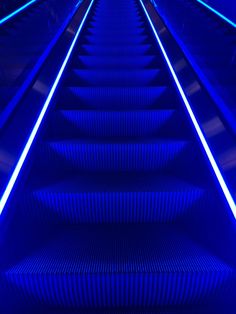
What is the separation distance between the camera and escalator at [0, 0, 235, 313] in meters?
1.67

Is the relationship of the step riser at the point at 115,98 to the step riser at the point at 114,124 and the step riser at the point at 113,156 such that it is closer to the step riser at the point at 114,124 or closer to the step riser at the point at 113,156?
the step riser at the point at 114,124

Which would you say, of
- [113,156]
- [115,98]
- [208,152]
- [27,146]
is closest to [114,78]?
[115,98]

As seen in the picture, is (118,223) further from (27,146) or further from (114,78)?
(114,78)

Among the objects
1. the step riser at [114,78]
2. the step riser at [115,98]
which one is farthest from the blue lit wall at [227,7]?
the step riser at [115,98]

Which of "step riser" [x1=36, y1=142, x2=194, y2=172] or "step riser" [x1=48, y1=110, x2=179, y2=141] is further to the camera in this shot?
"step riser" [x1=48, y1=110, x2=179, y2=141]

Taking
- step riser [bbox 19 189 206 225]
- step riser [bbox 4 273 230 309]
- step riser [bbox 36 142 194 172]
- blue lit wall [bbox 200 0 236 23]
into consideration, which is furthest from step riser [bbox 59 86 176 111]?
blue lit wall [bbox 200 0 236 23]

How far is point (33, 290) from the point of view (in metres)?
1.67

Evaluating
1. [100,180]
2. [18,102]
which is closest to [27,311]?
[100,180]

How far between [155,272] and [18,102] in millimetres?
1424

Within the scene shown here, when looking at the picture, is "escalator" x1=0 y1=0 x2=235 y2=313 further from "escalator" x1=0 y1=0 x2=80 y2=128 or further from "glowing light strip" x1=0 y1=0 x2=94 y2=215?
"escalator" x1=0 y1=0 x2=80 y2=128

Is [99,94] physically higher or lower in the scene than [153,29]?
lower

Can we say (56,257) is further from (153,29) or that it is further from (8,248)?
(153,29)

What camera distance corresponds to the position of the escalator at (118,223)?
167cm

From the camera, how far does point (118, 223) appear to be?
2.08 m
